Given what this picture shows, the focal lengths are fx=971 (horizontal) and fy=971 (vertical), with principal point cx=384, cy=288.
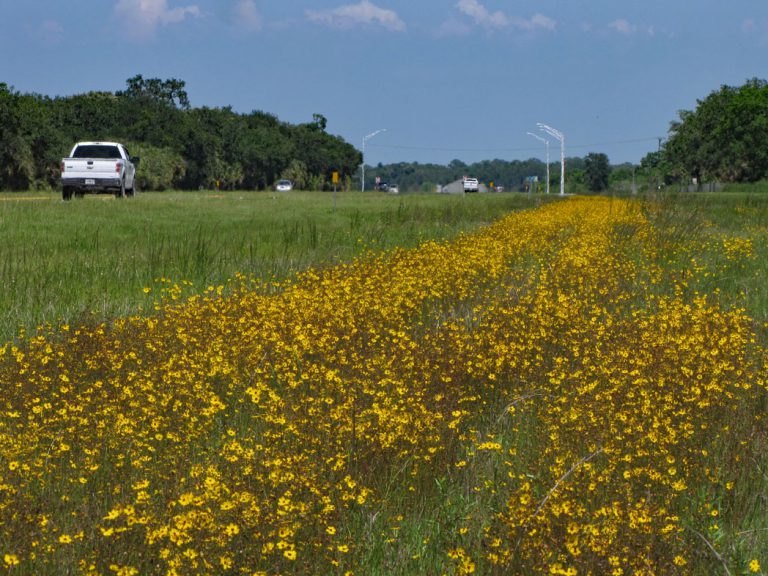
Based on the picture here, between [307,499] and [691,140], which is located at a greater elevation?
[691,140]

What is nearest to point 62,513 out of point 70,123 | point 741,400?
point 741,400

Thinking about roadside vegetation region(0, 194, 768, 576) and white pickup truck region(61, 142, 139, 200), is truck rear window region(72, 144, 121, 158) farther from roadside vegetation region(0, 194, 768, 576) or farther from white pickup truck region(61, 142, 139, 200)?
roadside vegetation region(0, 194, 768, 576)

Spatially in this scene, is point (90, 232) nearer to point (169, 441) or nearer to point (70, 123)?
point (169, 441)

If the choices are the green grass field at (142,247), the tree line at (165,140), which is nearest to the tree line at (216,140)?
the tree line at (165,140)

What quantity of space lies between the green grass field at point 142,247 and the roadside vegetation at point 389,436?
0.57 meters

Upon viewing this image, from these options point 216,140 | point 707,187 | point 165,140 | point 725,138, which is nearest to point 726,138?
point 725,138

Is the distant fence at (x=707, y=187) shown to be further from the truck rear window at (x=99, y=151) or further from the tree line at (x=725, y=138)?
the truck rear window at (x=99, y=151)

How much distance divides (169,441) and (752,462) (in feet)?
10.4

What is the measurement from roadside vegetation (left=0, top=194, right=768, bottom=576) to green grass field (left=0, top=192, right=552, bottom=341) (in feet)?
1.87

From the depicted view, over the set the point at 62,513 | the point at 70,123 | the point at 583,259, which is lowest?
the point at 62,513

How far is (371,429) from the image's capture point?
Answer: 5.14m

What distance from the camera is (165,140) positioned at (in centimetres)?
7675

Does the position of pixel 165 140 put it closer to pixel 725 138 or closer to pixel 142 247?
pixel 725 138

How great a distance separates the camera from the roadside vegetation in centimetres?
385
